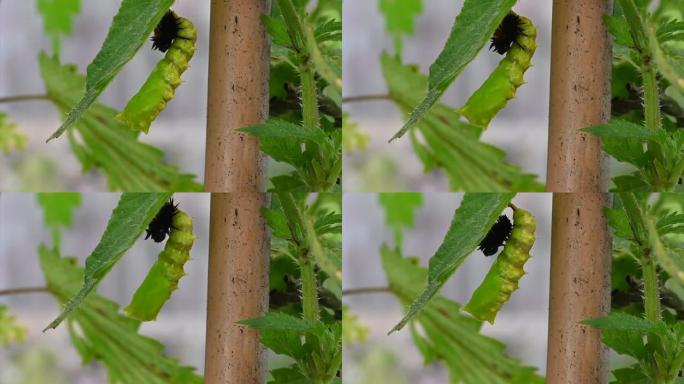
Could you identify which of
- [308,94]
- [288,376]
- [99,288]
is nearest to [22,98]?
[99,288]

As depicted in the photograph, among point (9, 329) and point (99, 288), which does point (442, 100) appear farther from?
point (9, 329)

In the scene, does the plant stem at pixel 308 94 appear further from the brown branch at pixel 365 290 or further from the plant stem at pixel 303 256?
the brown branch at pixel 365 290

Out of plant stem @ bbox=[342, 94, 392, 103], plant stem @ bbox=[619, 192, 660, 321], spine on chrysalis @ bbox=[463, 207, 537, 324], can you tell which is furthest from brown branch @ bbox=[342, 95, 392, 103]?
plant stem @ bbox=[619, 192, 660, 321]

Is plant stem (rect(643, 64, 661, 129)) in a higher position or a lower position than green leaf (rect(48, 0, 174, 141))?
higher

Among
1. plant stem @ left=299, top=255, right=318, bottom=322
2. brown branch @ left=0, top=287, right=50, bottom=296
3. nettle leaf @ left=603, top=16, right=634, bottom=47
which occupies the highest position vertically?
nettle leaf @ left=603, top=16, right=634, bottom=47

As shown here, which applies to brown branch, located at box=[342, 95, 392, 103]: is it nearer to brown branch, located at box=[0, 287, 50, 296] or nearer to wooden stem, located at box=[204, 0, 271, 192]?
wooden stem, located at box=[204, 0, 271, 192]

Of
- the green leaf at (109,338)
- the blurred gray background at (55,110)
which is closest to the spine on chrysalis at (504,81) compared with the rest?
the blurred gray background at (55,110)
